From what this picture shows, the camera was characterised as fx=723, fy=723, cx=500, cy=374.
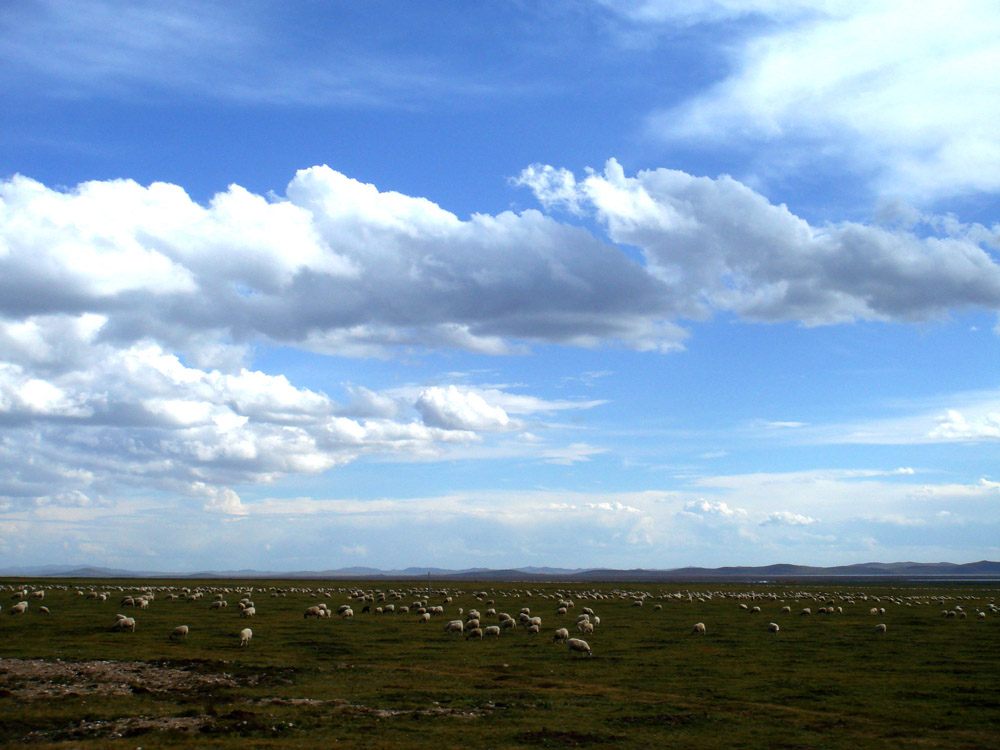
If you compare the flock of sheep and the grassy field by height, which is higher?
the grassy field

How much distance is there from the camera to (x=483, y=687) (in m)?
28.0

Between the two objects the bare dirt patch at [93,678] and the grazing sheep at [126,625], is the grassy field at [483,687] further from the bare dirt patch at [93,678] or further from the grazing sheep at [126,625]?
the grazing sheep at [126,625]

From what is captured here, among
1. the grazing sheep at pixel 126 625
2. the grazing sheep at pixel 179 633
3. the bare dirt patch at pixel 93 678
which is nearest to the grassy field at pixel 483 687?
the bare dirt patch at pixel 93 678

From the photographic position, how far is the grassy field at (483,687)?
2069 centimetres

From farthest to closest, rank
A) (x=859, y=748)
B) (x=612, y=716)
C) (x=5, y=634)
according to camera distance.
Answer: (x=5, y=634) → (x=612, y=716) → (x=859, y=748)

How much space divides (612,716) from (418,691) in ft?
24.5

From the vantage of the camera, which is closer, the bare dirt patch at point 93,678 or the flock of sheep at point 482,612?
the bare dirt patch at point 93,678

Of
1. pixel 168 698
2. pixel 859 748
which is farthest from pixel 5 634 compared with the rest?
pixel 859 748

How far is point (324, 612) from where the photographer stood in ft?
190

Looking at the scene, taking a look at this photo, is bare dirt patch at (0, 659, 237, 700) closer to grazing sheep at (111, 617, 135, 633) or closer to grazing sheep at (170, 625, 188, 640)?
grazing sheep at (170, 625, 188, 640)

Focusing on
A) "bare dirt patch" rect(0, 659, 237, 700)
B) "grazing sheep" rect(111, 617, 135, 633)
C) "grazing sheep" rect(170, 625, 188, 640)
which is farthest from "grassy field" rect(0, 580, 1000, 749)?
"grazing sheep" rect(170, 625, 188, 640)

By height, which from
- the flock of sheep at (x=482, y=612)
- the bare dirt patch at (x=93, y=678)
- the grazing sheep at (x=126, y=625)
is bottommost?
the flock of sheep at (x=482, y=612)

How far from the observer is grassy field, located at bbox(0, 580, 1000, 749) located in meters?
20.7

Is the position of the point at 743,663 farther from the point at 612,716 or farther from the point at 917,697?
the point at 612,716
